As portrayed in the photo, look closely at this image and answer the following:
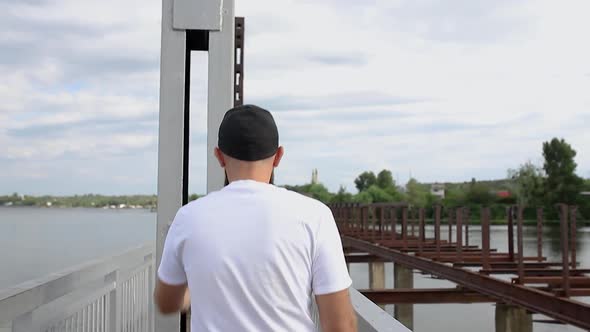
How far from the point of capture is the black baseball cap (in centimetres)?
190

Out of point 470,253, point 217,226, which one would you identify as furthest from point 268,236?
point 470,253

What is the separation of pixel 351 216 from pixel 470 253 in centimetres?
1362

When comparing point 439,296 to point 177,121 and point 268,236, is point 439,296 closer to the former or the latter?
point 177,121

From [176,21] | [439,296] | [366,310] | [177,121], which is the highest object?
[176,21]

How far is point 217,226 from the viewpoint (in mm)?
1831

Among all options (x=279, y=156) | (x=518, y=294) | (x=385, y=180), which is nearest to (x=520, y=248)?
(x=518, y=294)

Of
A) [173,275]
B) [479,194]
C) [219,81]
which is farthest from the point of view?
[479,194]

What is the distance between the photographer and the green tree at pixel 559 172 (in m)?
95.4

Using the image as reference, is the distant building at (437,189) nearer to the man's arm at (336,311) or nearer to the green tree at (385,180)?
the green tree at (385,180)

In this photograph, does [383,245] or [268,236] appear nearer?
[268,236]

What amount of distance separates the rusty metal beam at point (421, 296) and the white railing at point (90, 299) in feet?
22.0

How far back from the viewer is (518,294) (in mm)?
10188

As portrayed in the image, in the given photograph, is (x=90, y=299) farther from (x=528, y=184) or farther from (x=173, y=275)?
(x=528, y=184)

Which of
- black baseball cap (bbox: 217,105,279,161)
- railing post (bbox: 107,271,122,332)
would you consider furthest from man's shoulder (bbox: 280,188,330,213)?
railing post (bbox: 107,271,122,332)
